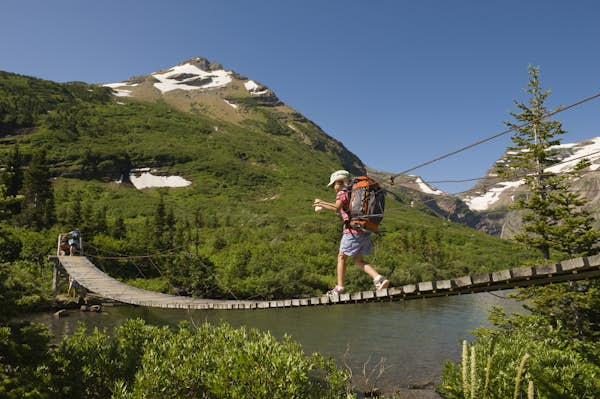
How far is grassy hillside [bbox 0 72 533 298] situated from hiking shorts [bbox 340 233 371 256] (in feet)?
46.9

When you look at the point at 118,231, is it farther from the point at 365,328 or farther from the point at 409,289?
the point at 409,289

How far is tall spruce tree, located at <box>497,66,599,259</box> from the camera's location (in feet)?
49.5

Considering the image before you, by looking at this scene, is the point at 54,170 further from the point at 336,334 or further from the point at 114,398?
the point at 114,398

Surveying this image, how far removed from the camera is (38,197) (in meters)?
45.3

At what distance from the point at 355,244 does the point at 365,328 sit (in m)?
24.3

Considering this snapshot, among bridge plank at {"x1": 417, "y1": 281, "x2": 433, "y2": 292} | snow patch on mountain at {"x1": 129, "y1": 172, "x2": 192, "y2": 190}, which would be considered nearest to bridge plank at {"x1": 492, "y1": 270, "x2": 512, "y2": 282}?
bridge plank at {"x1": 417, "y1": 281, "x2": 433, "y2": 292}

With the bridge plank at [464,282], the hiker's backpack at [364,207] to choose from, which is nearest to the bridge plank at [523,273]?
the bridge plank at [464,282]

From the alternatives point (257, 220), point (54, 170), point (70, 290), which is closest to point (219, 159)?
point (54, 170)

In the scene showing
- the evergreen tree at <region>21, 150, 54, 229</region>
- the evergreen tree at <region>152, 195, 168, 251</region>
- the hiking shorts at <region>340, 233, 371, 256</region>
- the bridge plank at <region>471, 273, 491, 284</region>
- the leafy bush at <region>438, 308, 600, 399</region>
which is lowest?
the leafy bush at <region>438, 308, 600, 399</region>

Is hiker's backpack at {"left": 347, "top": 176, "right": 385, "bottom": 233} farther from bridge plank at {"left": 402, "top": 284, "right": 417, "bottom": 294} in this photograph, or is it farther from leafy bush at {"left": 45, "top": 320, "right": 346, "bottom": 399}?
leafy bush at {"left": 45, "top": 320, "right": 346, "bottom": 399}

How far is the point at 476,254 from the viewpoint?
69438 millimetres

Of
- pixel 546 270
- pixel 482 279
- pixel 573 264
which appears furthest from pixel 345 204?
pixel 573 264

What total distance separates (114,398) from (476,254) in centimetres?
7130

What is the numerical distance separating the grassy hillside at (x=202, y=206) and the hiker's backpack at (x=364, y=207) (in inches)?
564
